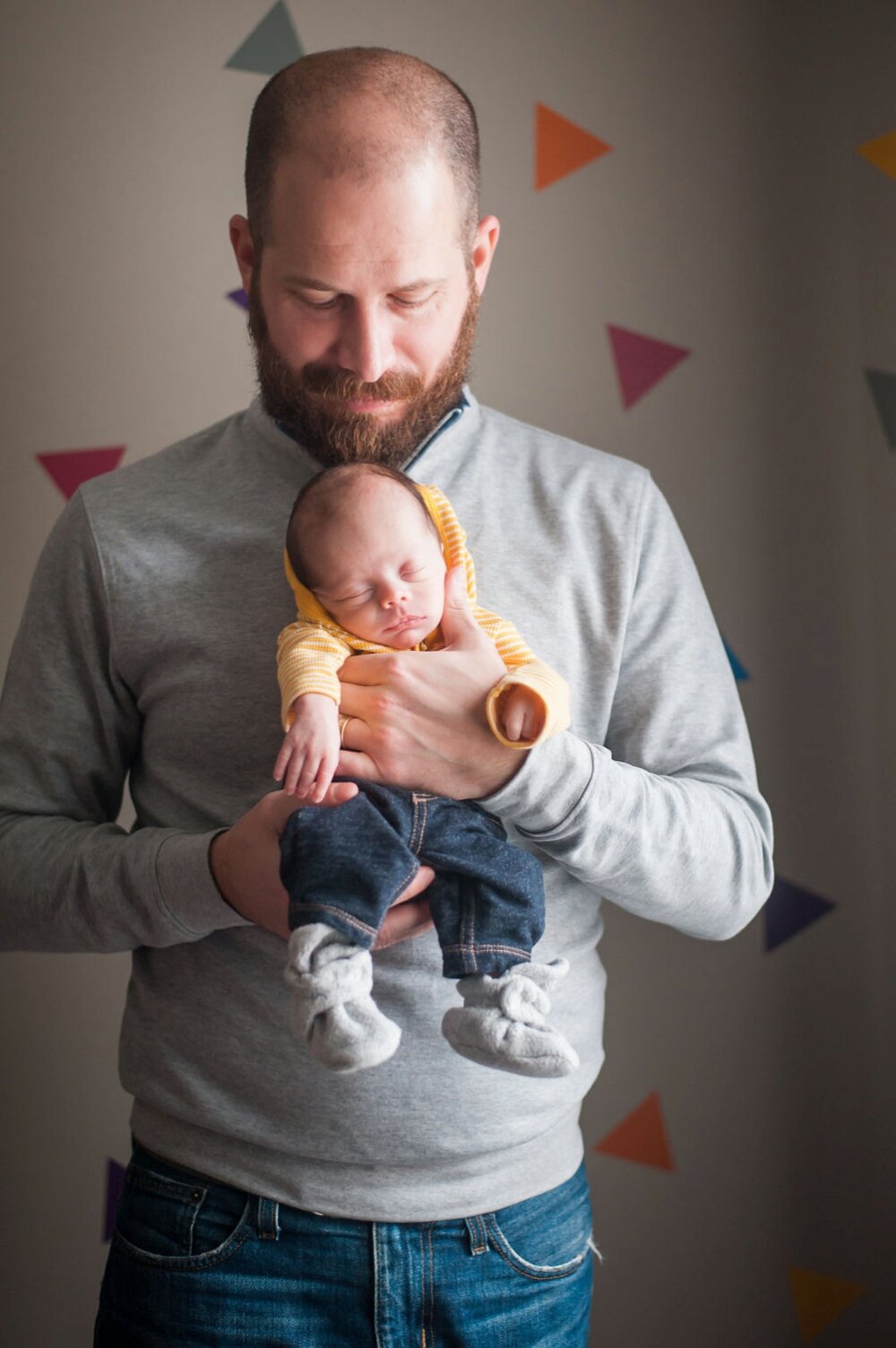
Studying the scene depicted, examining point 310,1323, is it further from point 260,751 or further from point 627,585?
point 627,585

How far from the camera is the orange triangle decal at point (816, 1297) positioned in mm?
1950

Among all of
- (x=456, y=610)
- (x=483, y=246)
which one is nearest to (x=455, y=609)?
(x=456, y=610)

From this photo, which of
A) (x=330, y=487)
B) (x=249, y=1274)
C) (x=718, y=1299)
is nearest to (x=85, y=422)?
(x=330, y=487)

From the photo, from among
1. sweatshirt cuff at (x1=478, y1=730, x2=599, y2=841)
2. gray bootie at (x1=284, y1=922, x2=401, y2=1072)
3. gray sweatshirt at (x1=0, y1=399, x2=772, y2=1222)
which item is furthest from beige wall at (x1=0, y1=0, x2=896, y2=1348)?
gray bootie at (x1=284, y1=922, x2=401, y2=1072)

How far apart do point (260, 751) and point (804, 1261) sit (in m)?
1.34

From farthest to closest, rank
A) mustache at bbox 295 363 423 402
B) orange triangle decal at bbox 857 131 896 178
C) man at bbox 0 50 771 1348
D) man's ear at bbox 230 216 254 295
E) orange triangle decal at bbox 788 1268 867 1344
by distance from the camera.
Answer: orange triangle decal at bbox 788 1268 867 1344 < orange triangle decal at bbox 857 131 896 178 < man's ear at bbox 230 216 254 295 < mustache at bbox 295 363 423 402 < man at bbox 0 50 771 1348

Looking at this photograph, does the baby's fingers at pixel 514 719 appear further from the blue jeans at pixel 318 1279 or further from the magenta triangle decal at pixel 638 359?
the magenta triangle decal at pixel 638 359

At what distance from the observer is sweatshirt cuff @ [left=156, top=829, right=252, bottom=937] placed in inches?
A: 48.3

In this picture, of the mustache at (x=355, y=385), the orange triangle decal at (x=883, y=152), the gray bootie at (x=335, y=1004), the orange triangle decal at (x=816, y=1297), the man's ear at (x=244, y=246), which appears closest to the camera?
the gray bootie at (x=335, y=1004)

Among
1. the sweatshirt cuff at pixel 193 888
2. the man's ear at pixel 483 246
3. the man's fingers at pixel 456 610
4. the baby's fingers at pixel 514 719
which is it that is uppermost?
the man's ear at pixel 483 246

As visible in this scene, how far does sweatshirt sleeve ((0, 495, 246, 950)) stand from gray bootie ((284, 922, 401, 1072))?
0.25 m

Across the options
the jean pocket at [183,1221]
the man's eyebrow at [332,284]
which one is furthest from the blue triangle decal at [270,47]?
the jean pocket at [183,1221]

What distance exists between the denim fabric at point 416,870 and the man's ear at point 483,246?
2.17 ft

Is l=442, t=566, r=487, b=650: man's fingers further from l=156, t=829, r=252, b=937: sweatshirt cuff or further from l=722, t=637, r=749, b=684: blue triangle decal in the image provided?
l=722, t=637, r=749, b=684: blue triangle decal
